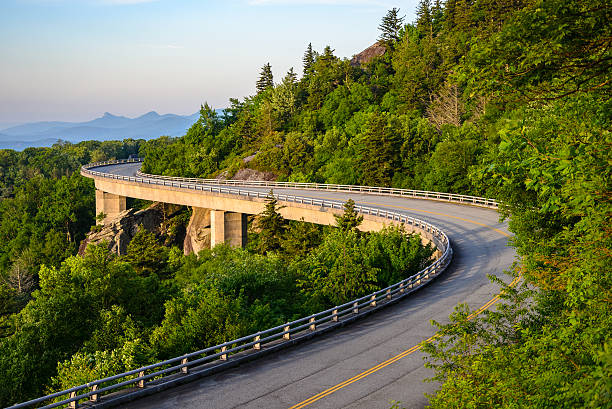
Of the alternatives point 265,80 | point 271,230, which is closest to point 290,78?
point 265,80

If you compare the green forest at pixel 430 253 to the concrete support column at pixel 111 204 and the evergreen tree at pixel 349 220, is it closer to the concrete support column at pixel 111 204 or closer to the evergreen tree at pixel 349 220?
the evergreen tree at pixel 349 220

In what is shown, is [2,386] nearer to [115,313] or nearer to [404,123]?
[115,313]

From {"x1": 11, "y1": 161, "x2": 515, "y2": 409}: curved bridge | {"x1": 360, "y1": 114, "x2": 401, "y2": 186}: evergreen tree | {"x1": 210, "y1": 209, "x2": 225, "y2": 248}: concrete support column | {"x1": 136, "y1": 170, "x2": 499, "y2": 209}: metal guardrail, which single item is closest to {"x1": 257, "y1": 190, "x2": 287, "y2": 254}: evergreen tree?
{"x1": 11, "y1": 161, "x2": 515, "y2": 409}: curved bridge

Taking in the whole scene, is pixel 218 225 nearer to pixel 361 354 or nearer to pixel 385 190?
pixel 385 190

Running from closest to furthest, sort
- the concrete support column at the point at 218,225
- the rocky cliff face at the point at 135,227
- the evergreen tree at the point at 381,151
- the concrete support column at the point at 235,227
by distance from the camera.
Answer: the concrete support column at the point at 218,225, the concrete support column at the point at 235,227, the evergreen tree at the point at 381,151, the rocky cliff face at the point at 135,227

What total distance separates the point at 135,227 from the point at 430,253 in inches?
2415

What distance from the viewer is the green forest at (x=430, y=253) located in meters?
8.43

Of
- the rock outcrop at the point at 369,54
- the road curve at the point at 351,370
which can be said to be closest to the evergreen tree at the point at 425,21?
the rock outcrop at the point at 369,54

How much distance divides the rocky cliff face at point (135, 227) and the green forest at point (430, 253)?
11.4 ft

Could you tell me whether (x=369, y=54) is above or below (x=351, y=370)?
above

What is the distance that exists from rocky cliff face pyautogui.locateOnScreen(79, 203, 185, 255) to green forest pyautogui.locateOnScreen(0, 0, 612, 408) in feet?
11.4

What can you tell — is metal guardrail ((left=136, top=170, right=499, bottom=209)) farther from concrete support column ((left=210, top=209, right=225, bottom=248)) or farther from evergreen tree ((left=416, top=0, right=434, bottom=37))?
evergreen tree ((left=416, top=0, right=434, bottom=37))

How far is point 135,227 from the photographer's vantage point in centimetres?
8225

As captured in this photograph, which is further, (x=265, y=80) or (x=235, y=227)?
(x=265, y=80)
